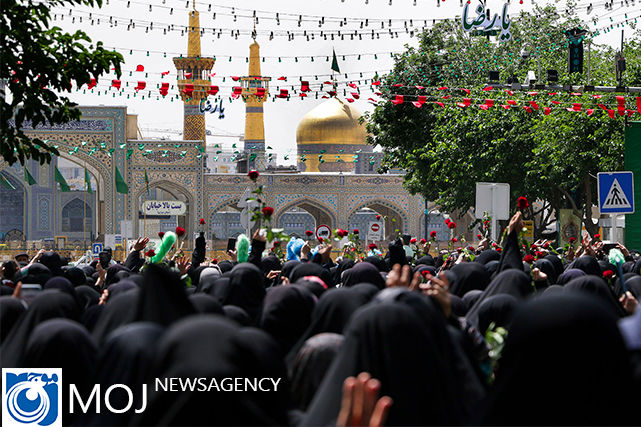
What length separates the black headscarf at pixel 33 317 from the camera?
4.09 m

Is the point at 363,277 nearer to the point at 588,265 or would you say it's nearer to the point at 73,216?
the point at 588,265

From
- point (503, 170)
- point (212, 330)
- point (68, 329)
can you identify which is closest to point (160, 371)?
point (212, 330)

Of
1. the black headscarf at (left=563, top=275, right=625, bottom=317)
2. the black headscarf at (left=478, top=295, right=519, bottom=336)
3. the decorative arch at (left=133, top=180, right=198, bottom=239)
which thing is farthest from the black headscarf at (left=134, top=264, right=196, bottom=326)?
the decorative arch at (left=133, top=180, right=198, bottom=239)

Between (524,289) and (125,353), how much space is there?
2.96 meters

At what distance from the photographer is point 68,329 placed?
148 inches

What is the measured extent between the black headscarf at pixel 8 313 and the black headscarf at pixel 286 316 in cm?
114

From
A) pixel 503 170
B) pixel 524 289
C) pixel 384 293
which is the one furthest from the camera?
pixel 503 170

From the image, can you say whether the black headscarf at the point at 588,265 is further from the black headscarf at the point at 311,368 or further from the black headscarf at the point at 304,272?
the black headscarf at the point at 311,368

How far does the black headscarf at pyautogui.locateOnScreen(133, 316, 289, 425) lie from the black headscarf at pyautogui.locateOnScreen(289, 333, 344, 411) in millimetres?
754

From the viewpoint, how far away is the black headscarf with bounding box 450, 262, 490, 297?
6820 millimetres

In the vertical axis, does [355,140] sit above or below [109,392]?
above

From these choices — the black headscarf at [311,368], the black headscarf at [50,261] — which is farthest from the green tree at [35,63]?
the black headscarf at [311,368]

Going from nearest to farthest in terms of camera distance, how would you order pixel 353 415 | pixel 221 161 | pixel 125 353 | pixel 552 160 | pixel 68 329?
1. pixel 353 415
2. pixel 125 353
3. pixel 68 329
4. pixel 552 160
5. pixel 221 161

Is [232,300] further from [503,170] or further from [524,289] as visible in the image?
[503,170]
